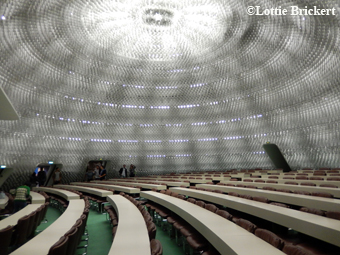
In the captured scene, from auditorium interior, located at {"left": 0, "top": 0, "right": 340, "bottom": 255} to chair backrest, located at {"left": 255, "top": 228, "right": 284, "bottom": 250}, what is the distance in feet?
0.08

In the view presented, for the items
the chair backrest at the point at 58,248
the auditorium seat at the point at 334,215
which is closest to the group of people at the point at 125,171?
the auditorium seat at the point at 334,215

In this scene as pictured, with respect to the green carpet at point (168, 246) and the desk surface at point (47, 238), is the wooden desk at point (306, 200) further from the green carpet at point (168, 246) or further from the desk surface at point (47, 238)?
the desk surface at point (47, 238)

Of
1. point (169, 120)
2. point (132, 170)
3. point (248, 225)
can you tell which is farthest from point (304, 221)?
point (132, 170)

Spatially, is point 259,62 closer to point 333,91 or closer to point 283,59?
point 283,59

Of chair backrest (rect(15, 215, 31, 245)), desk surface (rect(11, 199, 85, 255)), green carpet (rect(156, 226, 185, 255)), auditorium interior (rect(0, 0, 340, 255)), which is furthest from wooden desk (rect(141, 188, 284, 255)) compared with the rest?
chair backrest (rect(15, 215, 31, 245))

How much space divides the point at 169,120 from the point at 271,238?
21.3 meters

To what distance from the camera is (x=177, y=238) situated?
7.04m

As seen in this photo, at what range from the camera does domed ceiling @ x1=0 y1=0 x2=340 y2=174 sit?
13812mm

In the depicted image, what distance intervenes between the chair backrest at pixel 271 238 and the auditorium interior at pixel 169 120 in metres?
0.03

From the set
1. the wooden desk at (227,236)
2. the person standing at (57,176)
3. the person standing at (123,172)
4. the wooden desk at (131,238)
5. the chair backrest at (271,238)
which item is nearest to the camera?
the wooden desk at (227,236)

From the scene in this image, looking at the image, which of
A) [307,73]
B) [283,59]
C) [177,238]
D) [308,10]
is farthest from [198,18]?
[177,238]

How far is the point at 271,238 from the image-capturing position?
3.73 m

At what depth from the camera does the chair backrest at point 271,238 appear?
354 cm

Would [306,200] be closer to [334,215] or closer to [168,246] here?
[334,215]
